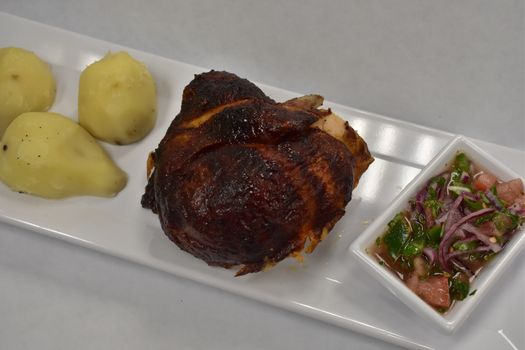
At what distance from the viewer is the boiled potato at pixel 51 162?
2.22m

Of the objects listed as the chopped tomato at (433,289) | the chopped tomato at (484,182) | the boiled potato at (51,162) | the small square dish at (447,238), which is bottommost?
the boiled potato at (51,162)

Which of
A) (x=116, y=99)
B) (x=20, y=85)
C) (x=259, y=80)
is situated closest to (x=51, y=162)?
(x=116, y=99)

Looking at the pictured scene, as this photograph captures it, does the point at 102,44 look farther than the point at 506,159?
Yes

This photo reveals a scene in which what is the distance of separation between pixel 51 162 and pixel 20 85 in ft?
1.59

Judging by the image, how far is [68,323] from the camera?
2398mm

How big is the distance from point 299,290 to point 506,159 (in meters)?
1.06

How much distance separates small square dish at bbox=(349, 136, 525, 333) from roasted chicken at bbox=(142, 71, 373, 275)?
0.87ft

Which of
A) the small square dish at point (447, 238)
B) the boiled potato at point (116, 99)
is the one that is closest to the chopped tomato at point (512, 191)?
the small square dish at point (447, 238)

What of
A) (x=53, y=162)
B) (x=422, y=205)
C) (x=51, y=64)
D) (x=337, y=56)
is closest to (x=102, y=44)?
(x=51, y=64)

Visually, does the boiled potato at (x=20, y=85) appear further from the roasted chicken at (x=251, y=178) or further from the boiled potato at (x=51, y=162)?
the roasted chicken at (x=251, y=178)

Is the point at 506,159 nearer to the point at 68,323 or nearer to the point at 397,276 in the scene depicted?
the point at 397,276

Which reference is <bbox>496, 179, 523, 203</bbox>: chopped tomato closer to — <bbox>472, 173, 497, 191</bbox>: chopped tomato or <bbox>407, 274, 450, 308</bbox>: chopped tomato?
<bbox>472, 173, 497, 191</bbox>: chopped tomato

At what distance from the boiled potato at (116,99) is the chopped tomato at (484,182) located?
1438 mm

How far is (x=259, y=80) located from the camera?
2.85m
